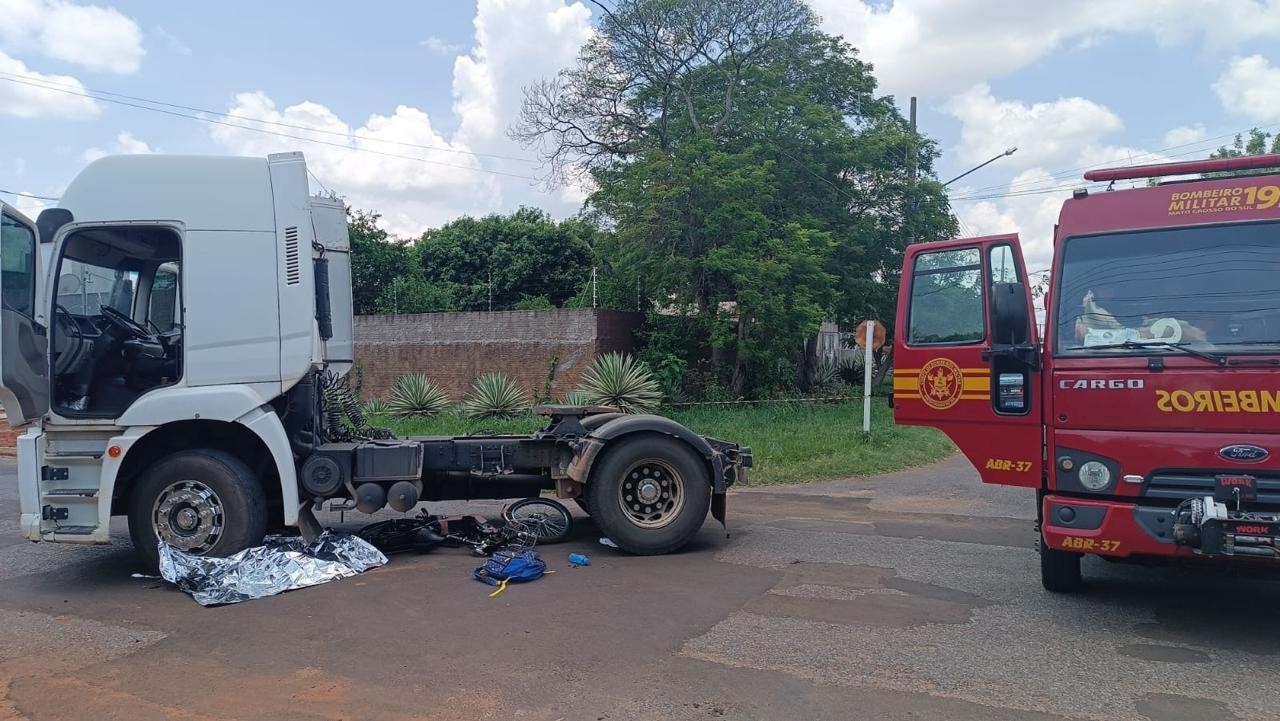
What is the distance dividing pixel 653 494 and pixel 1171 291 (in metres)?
4.17

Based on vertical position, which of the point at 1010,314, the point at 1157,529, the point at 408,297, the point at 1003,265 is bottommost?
the point at 1157,529

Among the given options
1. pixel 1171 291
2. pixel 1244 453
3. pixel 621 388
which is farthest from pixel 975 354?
pixel 621 388

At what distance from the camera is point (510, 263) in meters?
32.3

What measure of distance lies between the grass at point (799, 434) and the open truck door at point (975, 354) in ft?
19.5

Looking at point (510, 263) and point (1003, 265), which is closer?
point (1003, 265)

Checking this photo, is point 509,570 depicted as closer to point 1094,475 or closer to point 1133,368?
point 1094,475

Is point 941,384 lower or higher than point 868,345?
lower

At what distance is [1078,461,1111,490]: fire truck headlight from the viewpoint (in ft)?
17.3

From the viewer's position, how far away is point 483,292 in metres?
32.0

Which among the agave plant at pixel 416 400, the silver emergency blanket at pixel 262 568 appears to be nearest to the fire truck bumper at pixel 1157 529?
the silver emergency blanket at pixel 262 568

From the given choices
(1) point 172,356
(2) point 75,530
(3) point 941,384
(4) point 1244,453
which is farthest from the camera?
(1) point 172,356

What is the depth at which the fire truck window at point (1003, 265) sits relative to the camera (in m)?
5.81

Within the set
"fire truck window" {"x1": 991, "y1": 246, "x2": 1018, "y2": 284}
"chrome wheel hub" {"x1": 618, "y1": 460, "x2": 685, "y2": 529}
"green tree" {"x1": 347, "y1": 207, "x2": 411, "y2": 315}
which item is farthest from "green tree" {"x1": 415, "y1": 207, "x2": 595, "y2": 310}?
"fire truck window" {"x1": 991, "y1": 246, "x2": 1018, "y2": 284}

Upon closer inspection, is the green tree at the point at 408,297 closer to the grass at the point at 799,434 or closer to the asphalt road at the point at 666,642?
the grass at the point at 799,434
